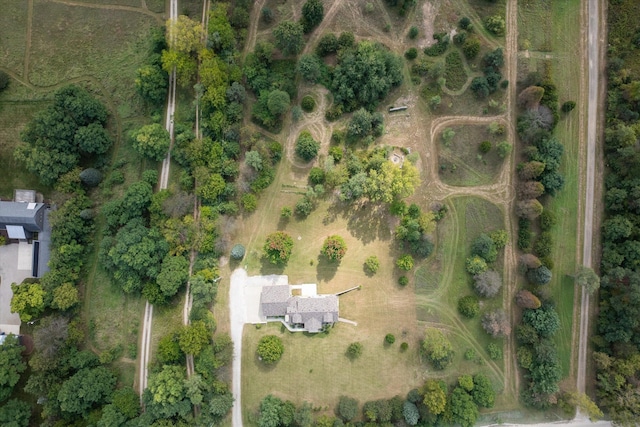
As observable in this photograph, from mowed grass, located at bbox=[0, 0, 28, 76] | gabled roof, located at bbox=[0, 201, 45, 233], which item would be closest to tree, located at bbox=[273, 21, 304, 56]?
mowed grass, located at bbox=[0, 0, 28, 76]

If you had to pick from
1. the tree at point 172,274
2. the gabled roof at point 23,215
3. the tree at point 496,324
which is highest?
the gabled roof at point 23,215

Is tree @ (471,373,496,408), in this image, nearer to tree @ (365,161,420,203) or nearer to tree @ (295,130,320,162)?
tree @ (365,161,420,203)

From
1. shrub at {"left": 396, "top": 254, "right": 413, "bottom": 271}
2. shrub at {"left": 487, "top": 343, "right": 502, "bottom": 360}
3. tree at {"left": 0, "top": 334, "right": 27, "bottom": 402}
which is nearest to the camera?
tree at {"left": 0, "top": 334, "right": 27, "bottom": 402}

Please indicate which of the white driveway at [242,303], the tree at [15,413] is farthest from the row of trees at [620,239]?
the tree at [15,413]

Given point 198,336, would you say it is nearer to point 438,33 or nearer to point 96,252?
point 96,252

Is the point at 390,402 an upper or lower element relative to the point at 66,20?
lower

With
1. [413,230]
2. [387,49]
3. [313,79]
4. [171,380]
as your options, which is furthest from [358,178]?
[171,380]

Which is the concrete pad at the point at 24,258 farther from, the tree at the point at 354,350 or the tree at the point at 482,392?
the tree at the point at 482,392
